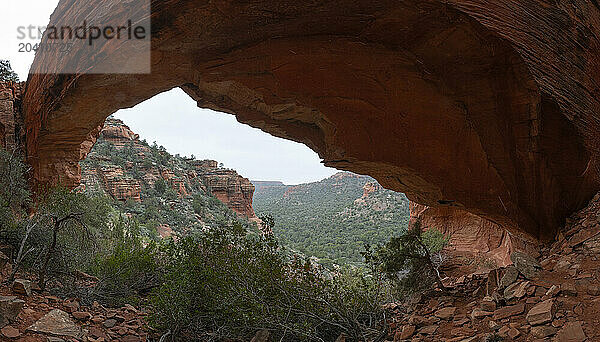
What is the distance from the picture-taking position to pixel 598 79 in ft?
14.6

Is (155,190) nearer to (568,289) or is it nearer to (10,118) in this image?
(10,118)

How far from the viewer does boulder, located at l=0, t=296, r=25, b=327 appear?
3.47 m

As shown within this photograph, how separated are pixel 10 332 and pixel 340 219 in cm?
2649

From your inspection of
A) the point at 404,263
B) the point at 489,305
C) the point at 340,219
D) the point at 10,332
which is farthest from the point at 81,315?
the point at 340,219

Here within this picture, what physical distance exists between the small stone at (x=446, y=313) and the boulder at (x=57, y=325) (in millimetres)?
4637

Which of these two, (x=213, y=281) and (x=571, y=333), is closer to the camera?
(x=571, y=333)

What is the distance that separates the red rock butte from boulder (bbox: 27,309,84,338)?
4.09m

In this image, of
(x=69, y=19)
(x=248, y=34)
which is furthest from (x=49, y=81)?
(x=248, y=34)

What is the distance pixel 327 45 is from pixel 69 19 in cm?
462

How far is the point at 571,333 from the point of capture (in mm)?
2717

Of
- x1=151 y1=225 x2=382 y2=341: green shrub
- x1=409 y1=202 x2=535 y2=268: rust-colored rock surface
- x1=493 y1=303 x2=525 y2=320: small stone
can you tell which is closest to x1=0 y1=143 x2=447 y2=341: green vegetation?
x1=151 y1=225 x2=382 y2=341: green shrub

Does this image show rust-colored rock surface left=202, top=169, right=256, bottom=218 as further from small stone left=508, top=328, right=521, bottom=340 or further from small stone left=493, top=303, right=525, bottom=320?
small stone left=508, top=328, right=521, bottom=340

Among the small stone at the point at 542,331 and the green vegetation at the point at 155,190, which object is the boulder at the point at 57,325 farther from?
the green vegetation at the point at 155,190

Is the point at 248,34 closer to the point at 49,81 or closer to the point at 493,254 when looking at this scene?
the point at 49,81
